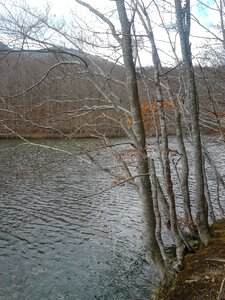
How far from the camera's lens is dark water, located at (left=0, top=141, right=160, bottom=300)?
994 centimetres

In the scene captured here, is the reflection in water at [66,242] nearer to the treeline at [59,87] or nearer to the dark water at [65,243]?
the dark water at [65,243]

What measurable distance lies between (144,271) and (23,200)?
1085cm

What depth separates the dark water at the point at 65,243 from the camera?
9.94 metres

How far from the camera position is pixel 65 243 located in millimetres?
13805

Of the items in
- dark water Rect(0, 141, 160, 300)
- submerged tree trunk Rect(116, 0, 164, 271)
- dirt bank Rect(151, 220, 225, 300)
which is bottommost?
dark water Rect(0, 141, 160, 300)

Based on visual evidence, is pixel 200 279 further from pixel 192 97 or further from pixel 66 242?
pixel 66 242

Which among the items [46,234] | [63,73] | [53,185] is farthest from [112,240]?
Answer: [53,185]

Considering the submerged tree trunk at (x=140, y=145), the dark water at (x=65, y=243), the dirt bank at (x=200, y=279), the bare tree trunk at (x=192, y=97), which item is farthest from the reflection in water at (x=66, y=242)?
the bare tree trunk at (x=192, y=97)

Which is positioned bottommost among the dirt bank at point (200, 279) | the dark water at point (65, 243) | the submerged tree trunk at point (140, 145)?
the dark water at point (65, 243)

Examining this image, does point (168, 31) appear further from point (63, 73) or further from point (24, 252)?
point (24, 252)

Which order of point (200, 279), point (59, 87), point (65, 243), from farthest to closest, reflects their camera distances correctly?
point (65, 243), point (59, 87), point (200, 279)

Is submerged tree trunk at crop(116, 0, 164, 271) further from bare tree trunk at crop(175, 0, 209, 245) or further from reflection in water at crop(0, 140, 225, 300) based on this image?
bare tree trunk at crop(175, 0, 209, 245)

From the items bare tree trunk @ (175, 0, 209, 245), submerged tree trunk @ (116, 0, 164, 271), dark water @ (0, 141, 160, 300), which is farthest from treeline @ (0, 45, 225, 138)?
bare tree trunk @ (175, 0, 209, 245)

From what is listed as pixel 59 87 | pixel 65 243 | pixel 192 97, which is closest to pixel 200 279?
pixel 192 97
